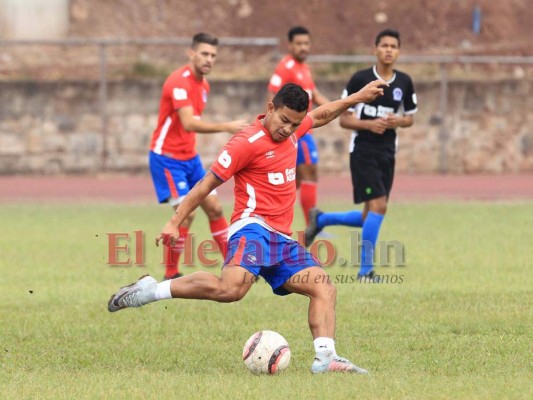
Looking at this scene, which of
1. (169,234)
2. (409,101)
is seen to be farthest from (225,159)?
(409,101)

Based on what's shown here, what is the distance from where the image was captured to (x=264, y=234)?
734 centimetres

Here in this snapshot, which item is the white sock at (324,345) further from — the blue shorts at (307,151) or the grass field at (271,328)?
the blue shorts at (307,151)

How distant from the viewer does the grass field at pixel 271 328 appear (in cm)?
660

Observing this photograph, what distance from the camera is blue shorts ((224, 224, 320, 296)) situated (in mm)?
7254

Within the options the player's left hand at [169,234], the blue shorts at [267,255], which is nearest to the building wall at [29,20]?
the blue shorts at [267,255]

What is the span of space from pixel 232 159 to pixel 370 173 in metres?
3.95

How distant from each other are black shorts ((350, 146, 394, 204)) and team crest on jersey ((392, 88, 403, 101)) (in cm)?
54

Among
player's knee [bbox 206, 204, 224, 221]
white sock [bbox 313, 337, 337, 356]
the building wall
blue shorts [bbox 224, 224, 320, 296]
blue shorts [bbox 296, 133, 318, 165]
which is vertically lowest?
white sock [bbox 313, 337, 337, 356]

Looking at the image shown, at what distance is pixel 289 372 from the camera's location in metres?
7.16

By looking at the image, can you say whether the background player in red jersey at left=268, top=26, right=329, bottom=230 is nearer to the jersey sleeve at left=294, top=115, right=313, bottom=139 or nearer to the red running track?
the red running track

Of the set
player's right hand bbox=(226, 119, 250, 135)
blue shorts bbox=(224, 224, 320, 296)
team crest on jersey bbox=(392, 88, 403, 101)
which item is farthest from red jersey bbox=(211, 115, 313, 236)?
team crest on jersey bbox=(392, 88, 403, 101)

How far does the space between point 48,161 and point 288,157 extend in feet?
52.4

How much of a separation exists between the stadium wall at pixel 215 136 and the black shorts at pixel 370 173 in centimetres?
1157

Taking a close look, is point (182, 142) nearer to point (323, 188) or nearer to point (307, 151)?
point (307, 151)
